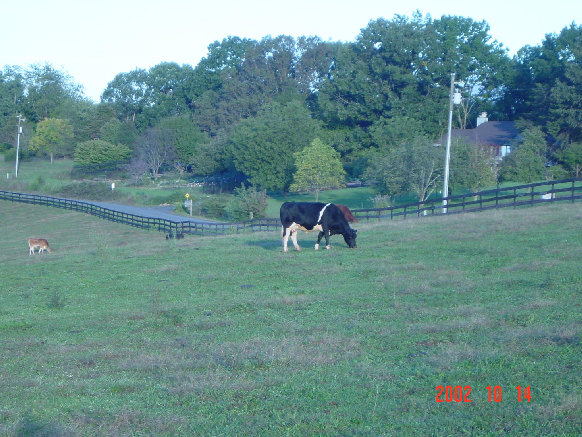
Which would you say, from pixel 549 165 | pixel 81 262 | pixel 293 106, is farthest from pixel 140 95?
pixel 81 262

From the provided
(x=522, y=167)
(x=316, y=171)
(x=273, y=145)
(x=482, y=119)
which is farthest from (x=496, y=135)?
(x=273, y=145)

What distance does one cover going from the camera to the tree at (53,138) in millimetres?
102625

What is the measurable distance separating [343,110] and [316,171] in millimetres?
14347

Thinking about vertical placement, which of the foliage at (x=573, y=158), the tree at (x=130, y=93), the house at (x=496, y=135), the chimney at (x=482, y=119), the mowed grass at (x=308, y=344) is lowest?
the mowed grass at (x=308, y=344)

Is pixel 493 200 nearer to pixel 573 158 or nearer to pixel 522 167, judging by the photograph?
pixel 522 167

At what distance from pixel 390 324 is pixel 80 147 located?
89261 millimetres

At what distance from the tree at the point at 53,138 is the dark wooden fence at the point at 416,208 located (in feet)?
161

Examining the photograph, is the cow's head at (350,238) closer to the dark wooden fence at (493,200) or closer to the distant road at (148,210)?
the dark wooden fence at (493,200)

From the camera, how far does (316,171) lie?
62.8 metres

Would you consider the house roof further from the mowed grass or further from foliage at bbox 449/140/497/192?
the mowed grass

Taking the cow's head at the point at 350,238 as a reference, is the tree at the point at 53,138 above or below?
above

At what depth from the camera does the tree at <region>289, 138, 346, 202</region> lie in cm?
6288

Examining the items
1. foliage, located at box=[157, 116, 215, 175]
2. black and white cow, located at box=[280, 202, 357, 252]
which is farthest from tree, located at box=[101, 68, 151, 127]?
black and white cow, located at box=[280, 202, 357, 252]

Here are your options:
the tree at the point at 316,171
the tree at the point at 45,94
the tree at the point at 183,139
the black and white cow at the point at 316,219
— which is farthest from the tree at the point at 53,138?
the black and white cow at the point at 316,219
